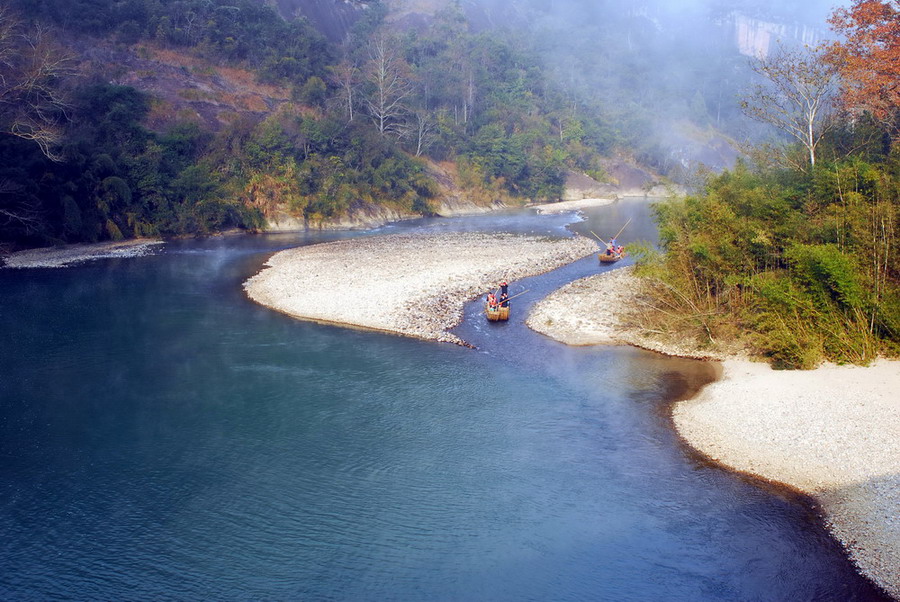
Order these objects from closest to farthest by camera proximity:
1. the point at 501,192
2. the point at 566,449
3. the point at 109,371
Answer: the point at 566,449 → the point at 109,371 → the point at 501,192

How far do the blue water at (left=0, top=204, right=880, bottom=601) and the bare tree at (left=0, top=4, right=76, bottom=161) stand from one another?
18676 mm

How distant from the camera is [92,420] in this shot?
1568 cm

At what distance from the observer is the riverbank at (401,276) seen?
23938mm

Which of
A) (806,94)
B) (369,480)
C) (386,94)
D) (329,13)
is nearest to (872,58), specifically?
(806,94)

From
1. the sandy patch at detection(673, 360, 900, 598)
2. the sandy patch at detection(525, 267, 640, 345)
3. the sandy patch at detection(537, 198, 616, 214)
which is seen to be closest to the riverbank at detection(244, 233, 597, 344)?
the sandy patch at detection(525, 267, 640, 345)

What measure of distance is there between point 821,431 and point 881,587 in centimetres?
471

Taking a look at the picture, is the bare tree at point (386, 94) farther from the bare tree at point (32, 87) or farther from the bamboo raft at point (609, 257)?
the bamboo raft at point (609, 257)

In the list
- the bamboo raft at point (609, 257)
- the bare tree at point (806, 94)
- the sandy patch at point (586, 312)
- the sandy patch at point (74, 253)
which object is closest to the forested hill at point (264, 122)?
the sandy patch at point (74, 253)

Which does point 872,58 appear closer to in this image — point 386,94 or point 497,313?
point 497,313

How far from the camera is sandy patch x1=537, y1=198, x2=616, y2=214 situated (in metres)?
63.7

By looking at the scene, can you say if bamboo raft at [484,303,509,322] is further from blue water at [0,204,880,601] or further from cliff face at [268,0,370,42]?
cliff face at [268,0,370,42]

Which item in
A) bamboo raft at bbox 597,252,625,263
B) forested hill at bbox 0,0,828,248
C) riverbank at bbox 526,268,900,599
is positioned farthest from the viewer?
forested hill at bbox 0,0,828,248

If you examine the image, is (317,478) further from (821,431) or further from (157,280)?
(157,280)

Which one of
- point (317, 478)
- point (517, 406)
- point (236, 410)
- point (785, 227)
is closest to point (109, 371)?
point (236, 410)
